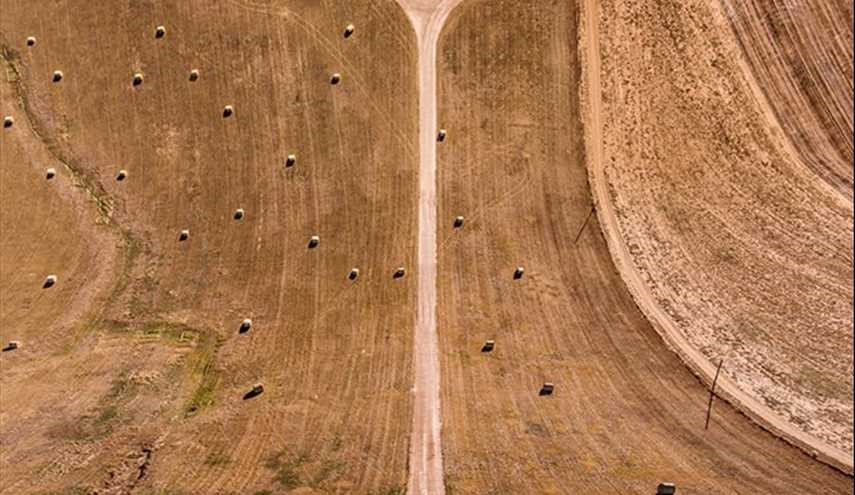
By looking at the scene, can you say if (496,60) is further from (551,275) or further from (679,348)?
(679,348)

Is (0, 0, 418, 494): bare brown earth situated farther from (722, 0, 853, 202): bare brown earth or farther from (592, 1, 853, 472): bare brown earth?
(722, 0, 853, 202): bare brown earth

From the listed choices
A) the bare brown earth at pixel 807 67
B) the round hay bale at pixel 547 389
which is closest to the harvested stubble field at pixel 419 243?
the bare brown earth at pixel 807 67

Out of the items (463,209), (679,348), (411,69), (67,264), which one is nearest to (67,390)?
(67,264)

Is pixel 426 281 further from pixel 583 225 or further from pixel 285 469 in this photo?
pixel 285 469

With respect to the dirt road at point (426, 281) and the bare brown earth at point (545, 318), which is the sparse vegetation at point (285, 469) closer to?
the dirt road at point (426, 281)

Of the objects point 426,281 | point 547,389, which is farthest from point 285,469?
point 426,281
